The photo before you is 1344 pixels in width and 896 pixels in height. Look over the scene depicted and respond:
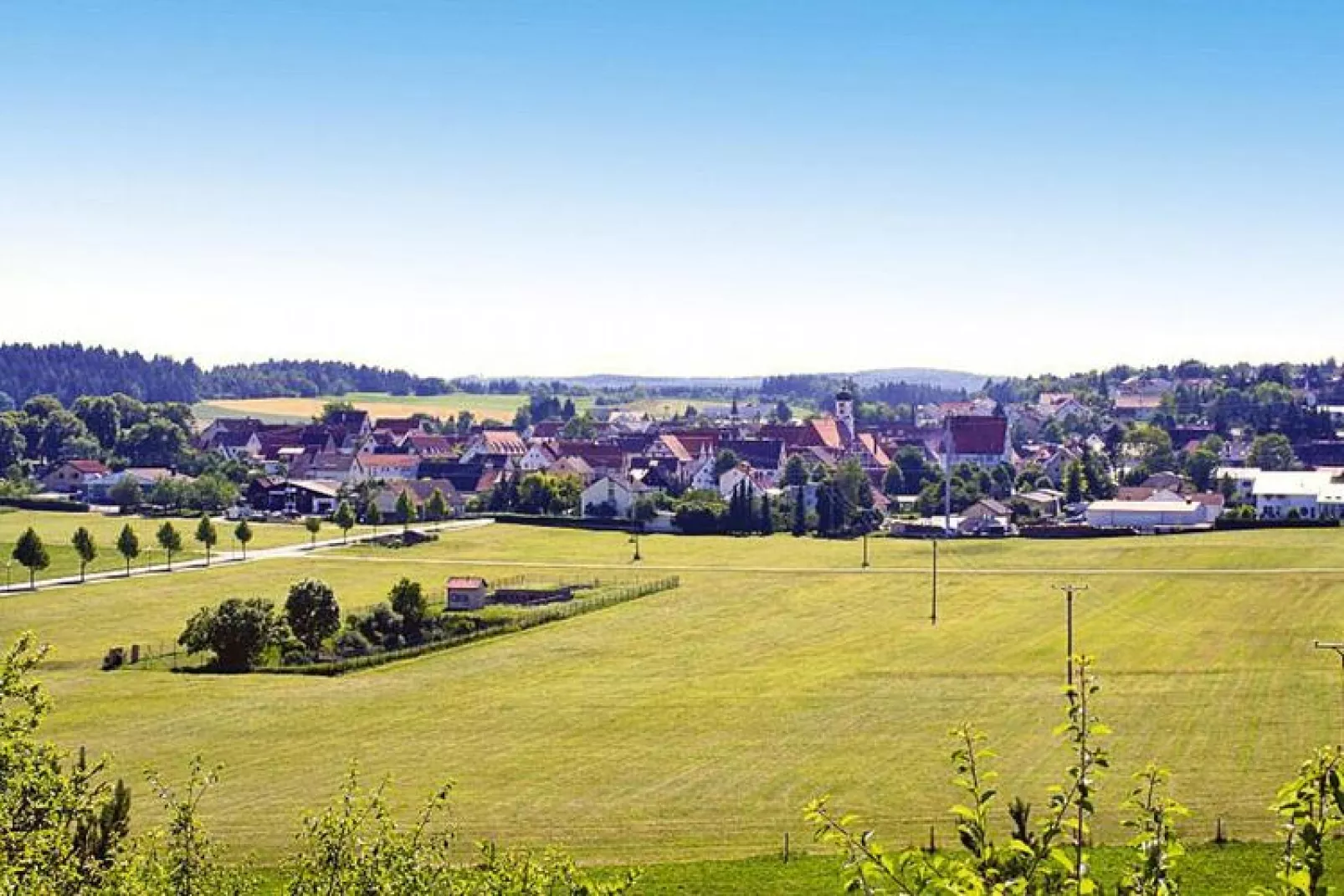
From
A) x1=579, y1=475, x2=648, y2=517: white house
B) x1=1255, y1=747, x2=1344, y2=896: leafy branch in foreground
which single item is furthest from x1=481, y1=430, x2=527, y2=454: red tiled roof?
x1=1255, y1=747, x2=1344, y2=896: leafy branch in foreground

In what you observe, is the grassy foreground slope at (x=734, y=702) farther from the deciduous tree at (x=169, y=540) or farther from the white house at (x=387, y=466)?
the white house at (x=387, y=466)

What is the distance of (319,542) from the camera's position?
7869 centimetres

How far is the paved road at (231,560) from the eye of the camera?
6003cm

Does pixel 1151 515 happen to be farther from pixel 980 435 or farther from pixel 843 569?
pixel 980 435

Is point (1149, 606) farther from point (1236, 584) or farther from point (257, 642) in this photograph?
point (257, 642)

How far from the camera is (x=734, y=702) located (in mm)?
39375

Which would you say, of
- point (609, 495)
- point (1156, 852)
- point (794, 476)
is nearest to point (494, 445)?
point (794, 476)

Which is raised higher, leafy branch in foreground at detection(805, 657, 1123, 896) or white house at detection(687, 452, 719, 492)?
leafy branch in foreground at detection(805, 657, 1123, 896)

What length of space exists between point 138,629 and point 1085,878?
47576mm

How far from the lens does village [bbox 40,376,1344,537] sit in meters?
87.4

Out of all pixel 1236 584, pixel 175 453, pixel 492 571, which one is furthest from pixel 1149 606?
pixel 175 453

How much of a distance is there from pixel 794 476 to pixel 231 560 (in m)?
41.2

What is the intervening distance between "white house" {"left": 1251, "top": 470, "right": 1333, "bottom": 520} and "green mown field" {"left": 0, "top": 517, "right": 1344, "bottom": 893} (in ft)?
79.7

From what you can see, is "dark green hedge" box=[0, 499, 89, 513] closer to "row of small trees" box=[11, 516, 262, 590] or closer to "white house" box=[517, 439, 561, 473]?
"row of small trees" box=[11, 516, 262, 590]
